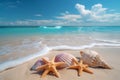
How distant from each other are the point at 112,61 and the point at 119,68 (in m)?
0.53

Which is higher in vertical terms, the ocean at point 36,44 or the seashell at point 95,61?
the seashell at point 95,61

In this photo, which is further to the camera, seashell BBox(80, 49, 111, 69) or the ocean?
the ocean

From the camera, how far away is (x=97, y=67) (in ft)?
10.8

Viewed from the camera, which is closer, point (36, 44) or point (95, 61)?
point (95, 61)

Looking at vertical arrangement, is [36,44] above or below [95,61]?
below

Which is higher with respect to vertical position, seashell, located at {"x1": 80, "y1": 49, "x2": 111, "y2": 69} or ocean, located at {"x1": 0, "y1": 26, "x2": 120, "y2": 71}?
seashell, located at {"x1": 80, "y1": 49, "x2": 111, "y2": 69}

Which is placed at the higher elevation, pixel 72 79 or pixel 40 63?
pixel 40 63

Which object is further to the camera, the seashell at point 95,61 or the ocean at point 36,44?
the ocean at point 36,44

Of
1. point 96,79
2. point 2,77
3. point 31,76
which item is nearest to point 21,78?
point 31,76

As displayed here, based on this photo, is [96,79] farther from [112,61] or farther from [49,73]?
[112,61]

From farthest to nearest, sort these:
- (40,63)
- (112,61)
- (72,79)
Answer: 1. (112,61)
2. (40,63)
3. (72,79)

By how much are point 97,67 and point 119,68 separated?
59 centimetres

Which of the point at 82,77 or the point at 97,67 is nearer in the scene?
the point at 82,77

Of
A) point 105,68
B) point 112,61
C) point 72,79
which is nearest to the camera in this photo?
point 72,79
